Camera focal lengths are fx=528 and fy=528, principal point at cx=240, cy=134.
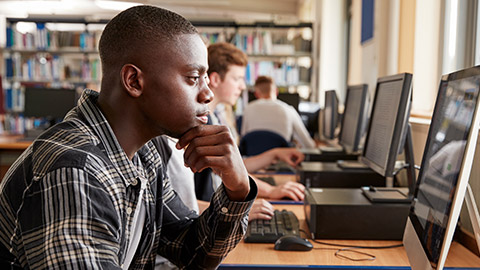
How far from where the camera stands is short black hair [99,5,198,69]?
3.33 feet

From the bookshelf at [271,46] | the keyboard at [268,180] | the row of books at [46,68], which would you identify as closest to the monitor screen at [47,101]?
the row of books at [46,68]

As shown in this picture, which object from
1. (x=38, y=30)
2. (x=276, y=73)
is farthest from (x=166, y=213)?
(x=38, y=30)

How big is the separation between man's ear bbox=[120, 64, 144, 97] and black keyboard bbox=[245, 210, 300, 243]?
2.41 feet

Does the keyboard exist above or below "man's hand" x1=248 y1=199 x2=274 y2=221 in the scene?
below

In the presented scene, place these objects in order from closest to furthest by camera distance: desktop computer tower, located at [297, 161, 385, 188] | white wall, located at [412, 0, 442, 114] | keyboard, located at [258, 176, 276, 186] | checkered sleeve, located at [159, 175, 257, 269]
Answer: checkered sleeve, located at [159, 175, 257, 269] → desktop computer tower, located at [297, 161, 385, 188] → keyboard, located at [258, 176, 276, 186] → white wall, located at [412, 0, 442, 114]

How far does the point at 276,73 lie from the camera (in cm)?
685

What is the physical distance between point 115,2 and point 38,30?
4.57 meters

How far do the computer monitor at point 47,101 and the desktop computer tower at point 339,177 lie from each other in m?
3.61

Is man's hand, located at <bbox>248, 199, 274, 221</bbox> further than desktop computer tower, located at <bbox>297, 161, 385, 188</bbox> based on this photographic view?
No

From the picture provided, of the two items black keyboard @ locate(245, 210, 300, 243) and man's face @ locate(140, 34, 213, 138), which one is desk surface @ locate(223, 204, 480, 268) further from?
man's face @ locate(140, 34, 213, 138)

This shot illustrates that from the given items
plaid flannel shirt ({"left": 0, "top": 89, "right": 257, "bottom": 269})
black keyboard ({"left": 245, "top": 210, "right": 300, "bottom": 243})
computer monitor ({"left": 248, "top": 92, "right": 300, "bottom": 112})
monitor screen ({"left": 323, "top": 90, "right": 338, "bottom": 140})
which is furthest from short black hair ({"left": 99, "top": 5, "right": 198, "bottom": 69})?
computer monitor ({"left": 248, "top": 92, "right": 300, "bottom": 112})

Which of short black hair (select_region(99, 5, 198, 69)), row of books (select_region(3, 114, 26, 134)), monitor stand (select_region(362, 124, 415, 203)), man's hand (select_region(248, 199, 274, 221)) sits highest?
short black hair (select_region(99, 5, 198, 69))

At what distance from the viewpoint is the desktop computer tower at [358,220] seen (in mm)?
1590

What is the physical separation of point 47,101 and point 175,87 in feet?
15.7
